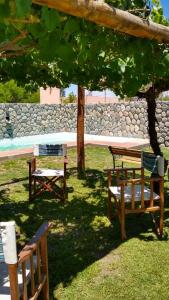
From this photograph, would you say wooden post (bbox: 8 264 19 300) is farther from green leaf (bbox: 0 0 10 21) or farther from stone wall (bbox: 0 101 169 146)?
stone wall (bbox: 0 101 169 146)

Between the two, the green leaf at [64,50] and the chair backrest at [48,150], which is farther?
the chair backrest at [48,150]

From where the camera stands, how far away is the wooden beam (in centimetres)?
231

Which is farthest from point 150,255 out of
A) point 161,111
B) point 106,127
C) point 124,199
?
point 106,127

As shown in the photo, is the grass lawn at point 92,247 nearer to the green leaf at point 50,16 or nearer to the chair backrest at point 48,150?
→ the chair backrest at point 48,150

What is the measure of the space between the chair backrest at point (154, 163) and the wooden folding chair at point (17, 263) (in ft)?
7.94

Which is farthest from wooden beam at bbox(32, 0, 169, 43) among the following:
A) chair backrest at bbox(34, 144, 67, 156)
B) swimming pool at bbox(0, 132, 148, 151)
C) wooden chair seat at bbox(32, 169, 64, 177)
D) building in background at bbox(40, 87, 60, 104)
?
building in background at bbox(40, 87, 60, 104)

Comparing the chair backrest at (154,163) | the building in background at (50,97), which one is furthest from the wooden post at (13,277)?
the building in background at (50,97)

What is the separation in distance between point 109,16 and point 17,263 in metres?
1.75

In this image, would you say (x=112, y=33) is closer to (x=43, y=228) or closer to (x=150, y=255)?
(x=43, y=228)

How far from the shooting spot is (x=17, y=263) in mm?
2648

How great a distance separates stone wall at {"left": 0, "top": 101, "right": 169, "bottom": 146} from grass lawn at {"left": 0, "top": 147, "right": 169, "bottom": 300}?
33.6ft

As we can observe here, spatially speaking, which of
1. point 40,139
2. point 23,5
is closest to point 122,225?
point 23,5

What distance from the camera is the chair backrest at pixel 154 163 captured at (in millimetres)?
5367

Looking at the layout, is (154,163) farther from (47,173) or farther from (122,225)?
(47,173)
